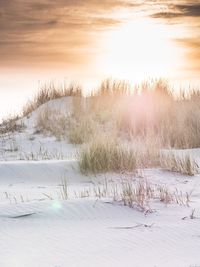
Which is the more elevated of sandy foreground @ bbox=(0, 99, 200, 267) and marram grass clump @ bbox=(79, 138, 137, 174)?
sandy foreground @ bbox=(0, 99, 200, 267)

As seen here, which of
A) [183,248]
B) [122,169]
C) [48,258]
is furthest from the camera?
[122,169]

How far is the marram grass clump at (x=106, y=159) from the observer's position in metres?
7.08

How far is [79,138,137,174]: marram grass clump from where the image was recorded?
279 inches

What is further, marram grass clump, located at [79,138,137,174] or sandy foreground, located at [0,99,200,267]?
marram grass clump, located at [79,138,137,174]

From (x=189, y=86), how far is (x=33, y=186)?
8.68 m

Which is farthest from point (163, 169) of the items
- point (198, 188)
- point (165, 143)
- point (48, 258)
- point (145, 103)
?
point (145, 103)

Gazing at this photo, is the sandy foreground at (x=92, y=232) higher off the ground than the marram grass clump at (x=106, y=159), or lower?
higher

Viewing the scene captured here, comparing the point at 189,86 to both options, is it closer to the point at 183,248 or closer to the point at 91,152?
the point at 91,152

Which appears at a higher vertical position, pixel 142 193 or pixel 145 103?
pixel 142 193

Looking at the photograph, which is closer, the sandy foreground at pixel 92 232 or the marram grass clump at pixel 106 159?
the sandy foreground at pixel 92 232

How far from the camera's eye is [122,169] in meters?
7.10

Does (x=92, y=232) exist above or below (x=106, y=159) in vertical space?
above

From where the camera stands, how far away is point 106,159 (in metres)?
7.25

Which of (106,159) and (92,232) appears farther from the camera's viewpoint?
(106,159)
